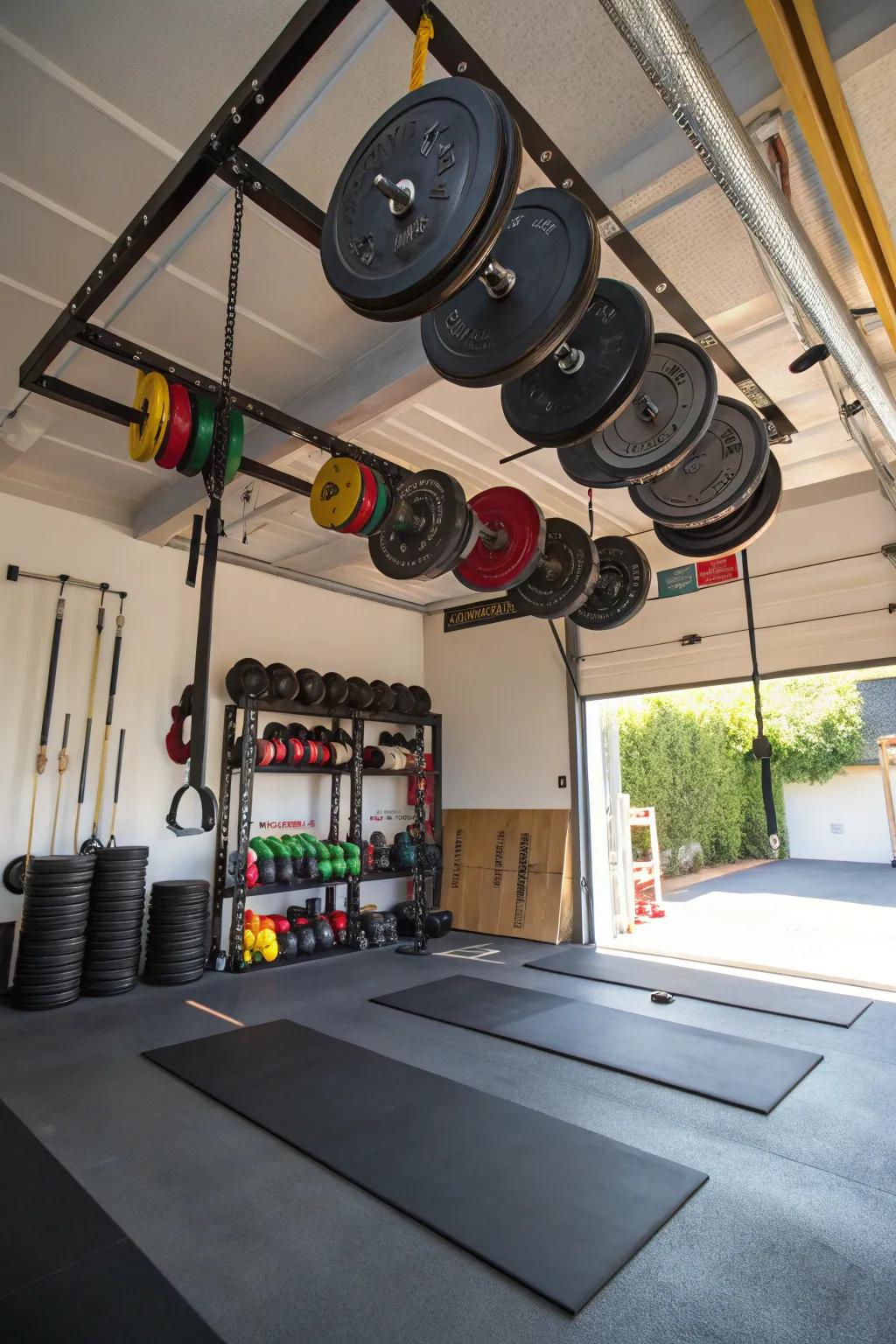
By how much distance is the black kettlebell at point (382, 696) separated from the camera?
18.9ft

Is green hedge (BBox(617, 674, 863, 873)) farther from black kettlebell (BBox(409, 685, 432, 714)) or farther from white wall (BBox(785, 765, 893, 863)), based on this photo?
black kettlebell (BBox(409, 685, 432, 714))

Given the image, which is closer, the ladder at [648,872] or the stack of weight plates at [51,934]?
the stack of weight plates at [51,934]

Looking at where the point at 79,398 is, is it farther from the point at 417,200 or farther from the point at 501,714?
the point at 501,714

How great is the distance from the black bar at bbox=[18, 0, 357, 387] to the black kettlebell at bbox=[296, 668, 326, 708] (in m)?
3.22

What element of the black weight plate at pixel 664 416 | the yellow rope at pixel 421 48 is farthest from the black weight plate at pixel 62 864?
the yellow rope at pixel 421 48

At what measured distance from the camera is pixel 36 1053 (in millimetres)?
2957

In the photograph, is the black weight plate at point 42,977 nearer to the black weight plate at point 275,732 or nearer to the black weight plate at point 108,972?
the black weight plate at point 108,972

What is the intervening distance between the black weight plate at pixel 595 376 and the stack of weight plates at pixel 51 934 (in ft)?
11.2

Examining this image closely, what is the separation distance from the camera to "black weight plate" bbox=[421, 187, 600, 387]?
152 cm

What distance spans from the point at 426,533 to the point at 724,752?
10.3 metres

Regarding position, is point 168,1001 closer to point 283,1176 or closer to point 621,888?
point 283,1176

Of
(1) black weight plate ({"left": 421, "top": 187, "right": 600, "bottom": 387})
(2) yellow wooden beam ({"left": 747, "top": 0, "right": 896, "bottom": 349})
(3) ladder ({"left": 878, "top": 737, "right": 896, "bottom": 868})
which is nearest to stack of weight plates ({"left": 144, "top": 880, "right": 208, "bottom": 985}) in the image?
(1) black weight plate ({"left": 421, "top": 187, "right": 600, "bottom": 387})

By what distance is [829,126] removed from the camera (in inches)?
69.9

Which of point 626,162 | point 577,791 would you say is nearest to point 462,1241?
point 626,162
